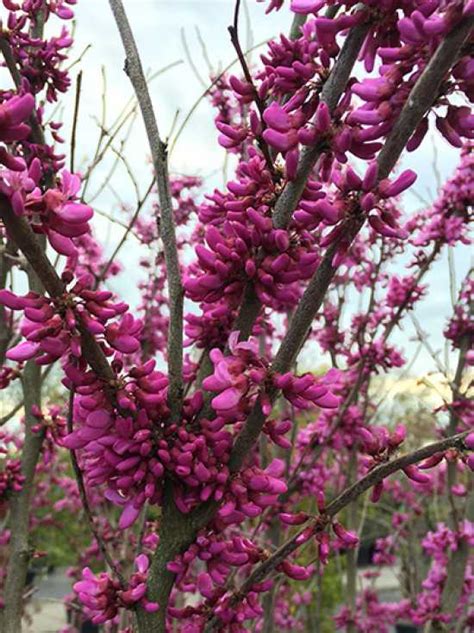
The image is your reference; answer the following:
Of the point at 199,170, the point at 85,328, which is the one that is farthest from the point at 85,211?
the point at 199,170

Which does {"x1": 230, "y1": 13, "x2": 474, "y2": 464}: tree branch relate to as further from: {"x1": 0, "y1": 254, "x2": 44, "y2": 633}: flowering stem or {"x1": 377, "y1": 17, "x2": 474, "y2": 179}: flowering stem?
{"x1": 0, "y1": 254, "x2": 44, "y2": 633}: flowering stem

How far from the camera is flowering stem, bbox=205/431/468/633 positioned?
1336 mm

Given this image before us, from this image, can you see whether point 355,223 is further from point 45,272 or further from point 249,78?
point 45,272

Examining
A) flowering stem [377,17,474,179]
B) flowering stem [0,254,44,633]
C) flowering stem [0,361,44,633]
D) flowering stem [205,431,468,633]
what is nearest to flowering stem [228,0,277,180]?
flowering stem [377,17,474,179]

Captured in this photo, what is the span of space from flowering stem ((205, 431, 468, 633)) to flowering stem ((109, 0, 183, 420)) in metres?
0.37

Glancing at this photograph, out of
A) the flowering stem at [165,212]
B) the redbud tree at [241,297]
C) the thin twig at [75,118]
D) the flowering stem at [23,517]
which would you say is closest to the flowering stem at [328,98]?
the redbud tree at [241,297]

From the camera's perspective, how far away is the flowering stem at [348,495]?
1.34 meters

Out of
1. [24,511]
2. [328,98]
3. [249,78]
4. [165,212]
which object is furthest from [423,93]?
[24,511]

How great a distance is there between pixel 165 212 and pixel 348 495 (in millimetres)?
749

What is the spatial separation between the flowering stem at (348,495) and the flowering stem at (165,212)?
37 cm

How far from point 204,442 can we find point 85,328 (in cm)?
35

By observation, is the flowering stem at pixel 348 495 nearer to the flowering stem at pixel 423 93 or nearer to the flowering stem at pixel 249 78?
the flowering stem at pixel 423 93

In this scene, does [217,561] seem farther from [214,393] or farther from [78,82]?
[78,82]

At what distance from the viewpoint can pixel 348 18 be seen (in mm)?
1310
